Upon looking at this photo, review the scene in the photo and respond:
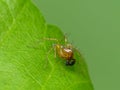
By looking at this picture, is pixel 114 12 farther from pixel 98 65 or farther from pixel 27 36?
pixel 27 36

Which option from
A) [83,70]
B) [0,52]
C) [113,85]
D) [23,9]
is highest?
[23,9]

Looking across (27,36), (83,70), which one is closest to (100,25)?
(83,70)

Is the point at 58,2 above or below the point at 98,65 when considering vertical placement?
above

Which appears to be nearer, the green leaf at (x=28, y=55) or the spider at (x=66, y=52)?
the green leaf at (x=28, y=55)

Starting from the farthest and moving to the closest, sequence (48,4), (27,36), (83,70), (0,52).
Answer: (48,4)
(83,70)
(27,36)
(0,52)

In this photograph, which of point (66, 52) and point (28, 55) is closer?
point (28, 55)

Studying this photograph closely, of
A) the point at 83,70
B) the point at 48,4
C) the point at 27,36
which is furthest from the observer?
the point at 48,4

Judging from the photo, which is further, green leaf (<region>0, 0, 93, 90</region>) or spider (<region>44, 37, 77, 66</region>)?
spider (<region>44, 37, 77, 66</region>)

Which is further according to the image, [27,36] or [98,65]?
[98,65]
